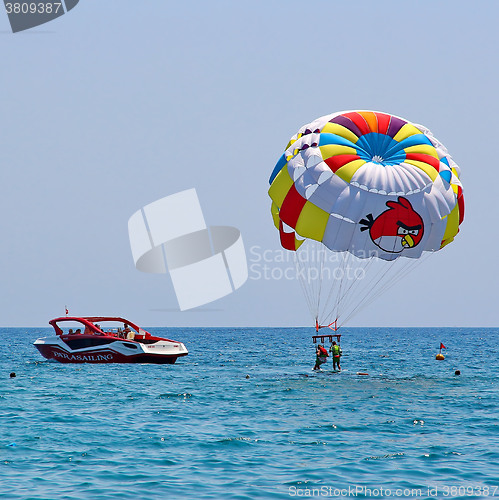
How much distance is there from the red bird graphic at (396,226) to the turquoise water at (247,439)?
6174mm

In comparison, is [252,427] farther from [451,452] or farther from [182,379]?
[182,379]

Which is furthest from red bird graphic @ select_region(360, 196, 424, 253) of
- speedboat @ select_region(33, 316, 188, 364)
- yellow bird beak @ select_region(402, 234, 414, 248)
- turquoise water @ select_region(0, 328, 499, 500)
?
speedboat @ select_region(33, 316, 188, 364)

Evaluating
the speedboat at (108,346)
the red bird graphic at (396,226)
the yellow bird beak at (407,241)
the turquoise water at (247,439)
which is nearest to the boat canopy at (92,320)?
the speedboat at (108,346)

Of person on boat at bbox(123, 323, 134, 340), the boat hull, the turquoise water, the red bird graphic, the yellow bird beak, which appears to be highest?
the red bird graphic

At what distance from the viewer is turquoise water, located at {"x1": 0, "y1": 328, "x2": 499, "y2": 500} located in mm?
14352

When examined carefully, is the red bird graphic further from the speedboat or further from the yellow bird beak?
the speedboat

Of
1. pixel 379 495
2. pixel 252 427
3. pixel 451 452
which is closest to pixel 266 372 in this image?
pixel 252 427

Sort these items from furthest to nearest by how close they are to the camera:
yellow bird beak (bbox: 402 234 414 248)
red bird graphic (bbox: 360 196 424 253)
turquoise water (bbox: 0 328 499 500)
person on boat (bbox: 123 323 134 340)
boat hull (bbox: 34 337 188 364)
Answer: person on boat (bbox: 123 323 134 340) → boat hull (bbox: 34 337 188 364) → yellow bird beak (bbox: 402 234 414 248) → red bird graphic (bbox: 360 196 424 253) → turquoise water (bbox: 0 328 499 500)

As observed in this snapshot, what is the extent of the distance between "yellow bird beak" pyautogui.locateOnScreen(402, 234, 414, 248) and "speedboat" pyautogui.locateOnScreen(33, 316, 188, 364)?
16586 mm

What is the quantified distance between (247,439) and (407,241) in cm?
1255

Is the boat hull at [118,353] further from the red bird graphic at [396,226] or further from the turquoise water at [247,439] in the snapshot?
the red bird graphic at [396,226]

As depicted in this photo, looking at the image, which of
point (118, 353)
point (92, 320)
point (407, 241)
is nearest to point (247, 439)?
point (407, 241)

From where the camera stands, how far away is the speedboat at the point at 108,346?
39.1 meters

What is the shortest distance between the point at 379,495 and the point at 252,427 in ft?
23.0
